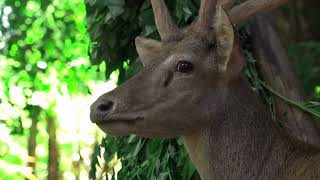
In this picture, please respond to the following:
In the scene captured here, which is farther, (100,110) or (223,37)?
(223,37)

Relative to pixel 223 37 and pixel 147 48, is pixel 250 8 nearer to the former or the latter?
pixel 223 37

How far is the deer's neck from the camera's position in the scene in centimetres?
403

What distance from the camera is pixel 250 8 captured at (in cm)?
419

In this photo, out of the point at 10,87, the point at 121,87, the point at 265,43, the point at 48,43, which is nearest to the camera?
the point at 121,87

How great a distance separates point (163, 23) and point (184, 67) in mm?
408

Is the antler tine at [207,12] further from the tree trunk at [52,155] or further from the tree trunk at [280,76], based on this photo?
the tree trunk at [52,155]

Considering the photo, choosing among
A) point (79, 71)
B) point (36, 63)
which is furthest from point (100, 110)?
point (79, 71)

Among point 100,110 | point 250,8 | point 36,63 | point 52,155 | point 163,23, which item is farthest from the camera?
point 52,155

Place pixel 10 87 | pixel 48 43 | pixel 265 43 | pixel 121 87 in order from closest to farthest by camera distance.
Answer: pixel 121 87 < pixel 265 43 < pixel 10 87 < pixel 48 43

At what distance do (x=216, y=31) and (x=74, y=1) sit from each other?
3.39 metres

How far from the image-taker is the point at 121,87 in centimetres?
396

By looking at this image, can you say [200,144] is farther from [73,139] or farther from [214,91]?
[73,139]

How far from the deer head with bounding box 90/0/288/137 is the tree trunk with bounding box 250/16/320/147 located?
1.22m

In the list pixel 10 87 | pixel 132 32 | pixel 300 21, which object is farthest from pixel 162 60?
pixel 300 21
